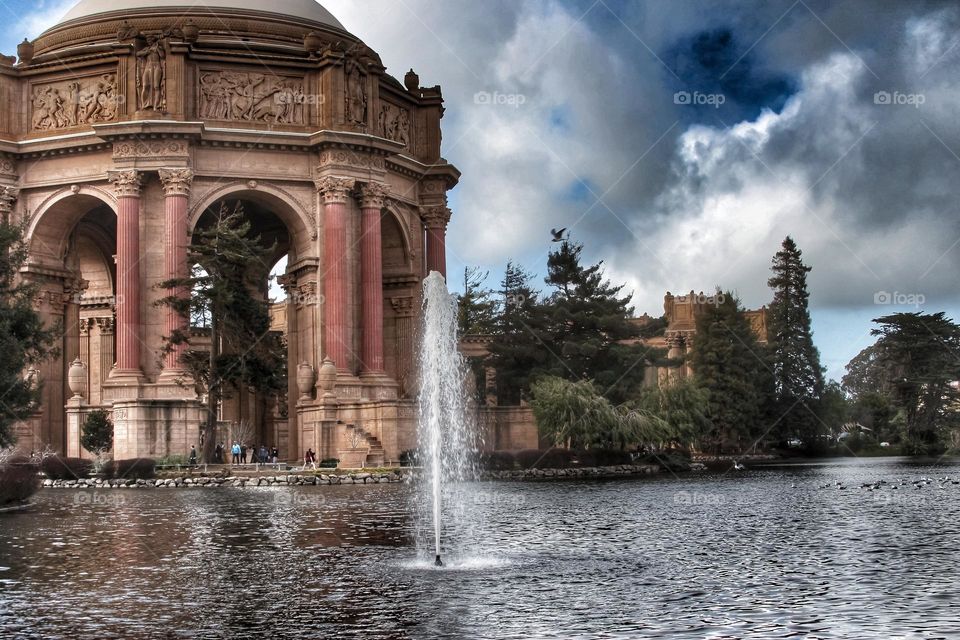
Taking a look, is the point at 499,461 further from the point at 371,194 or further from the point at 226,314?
the point at 371,194

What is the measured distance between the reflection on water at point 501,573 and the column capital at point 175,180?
2694 cm

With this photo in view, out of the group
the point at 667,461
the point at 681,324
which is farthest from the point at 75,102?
the point at 681,324

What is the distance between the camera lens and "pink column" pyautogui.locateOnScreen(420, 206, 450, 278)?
60375mm

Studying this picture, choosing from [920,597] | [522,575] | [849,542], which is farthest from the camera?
[849,542]

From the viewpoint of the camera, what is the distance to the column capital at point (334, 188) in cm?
5275

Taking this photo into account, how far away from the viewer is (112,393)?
49.2 metres

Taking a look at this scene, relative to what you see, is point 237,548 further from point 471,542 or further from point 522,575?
point 522,575

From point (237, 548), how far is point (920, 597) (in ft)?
31.6

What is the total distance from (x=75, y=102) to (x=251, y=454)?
694 inches

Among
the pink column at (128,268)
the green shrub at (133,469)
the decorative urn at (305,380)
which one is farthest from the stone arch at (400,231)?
the green shrub at (133,469)

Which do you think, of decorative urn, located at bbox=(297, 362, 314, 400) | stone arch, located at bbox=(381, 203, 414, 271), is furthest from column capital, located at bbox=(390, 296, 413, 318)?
decorative urn, located at bbox=(297, 362, 314, 400)

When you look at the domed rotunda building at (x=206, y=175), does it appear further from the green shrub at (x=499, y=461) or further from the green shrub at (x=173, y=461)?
the green shrub at (x=499, y=461)

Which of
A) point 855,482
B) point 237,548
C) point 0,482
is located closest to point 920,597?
point 237,548

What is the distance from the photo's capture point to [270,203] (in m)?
54.3
